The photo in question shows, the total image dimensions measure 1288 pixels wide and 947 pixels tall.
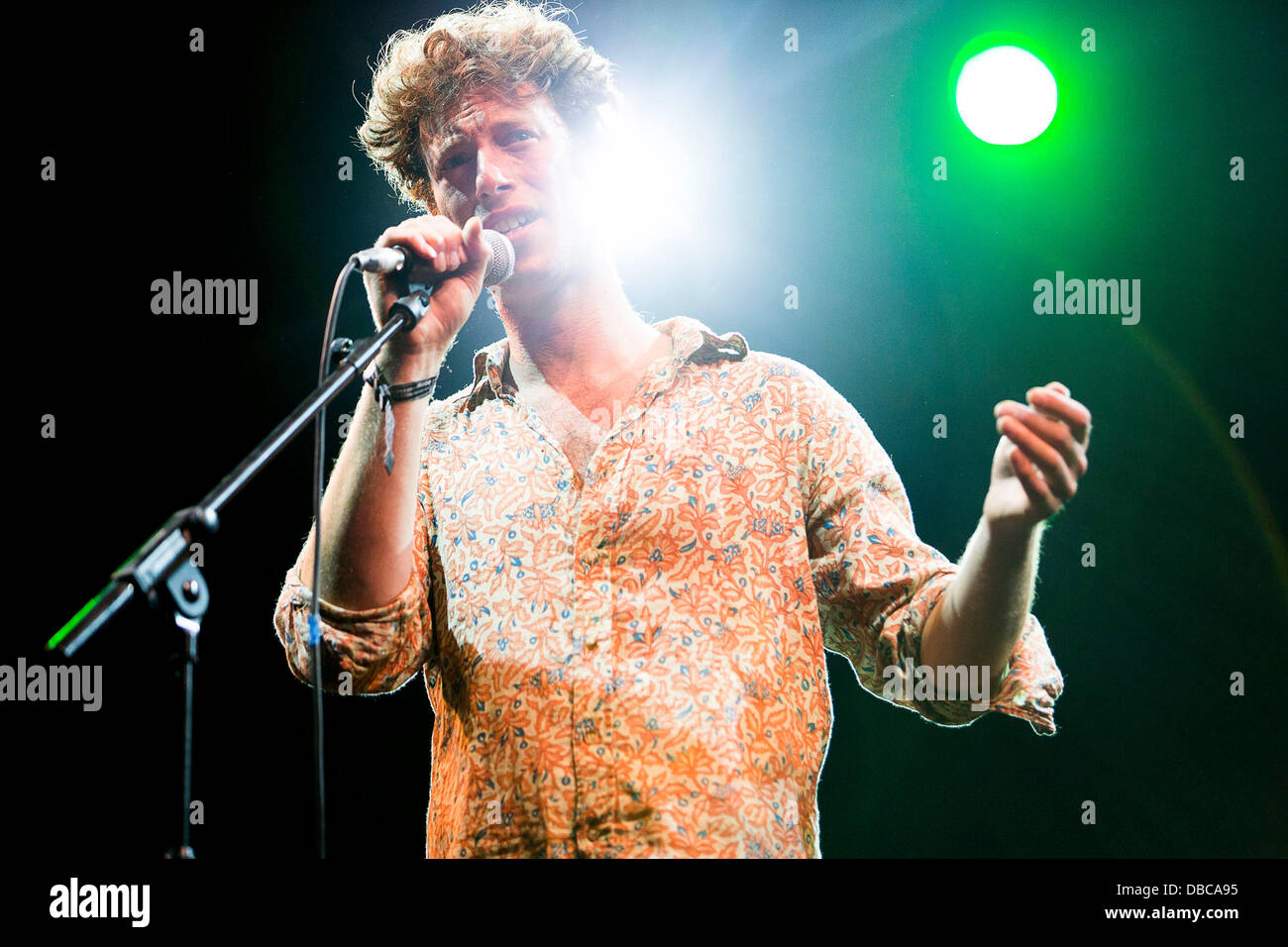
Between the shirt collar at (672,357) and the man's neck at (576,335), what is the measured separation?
0.04 metres

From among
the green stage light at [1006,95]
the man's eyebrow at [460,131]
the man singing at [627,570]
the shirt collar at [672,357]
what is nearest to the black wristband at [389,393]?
the man singing at [627,570]

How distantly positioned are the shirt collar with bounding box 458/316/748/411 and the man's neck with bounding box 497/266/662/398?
0.04 m

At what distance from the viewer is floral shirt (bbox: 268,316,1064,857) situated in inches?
59.9

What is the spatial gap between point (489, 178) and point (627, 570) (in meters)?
0.85

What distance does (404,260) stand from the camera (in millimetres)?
1376

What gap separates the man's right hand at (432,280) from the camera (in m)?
1.38

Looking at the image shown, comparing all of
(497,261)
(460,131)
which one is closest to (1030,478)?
(497,261)

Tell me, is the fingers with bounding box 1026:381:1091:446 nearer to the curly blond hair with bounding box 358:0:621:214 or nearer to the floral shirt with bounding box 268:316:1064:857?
the floral shirt with bounding box 268:316:1064:857

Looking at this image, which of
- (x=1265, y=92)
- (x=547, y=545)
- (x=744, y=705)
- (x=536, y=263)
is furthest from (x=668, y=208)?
(x=1265, y=92)

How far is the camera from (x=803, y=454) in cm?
180

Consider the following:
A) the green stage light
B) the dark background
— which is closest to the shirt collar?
the dark background
